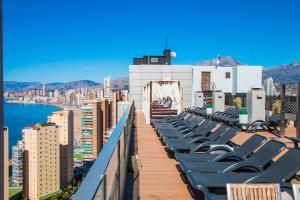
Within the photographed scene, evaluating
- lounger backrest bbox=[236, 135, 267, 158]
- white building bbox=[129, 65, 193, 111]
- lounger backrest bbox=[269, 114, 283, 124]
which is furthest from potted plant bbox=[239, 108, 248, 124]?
white building bbox=[129, 65, 193, 111]

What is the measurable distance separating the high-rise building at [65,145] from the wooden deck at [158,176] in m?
31.6

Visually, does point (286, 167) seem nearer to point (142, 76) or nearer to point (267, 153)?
point (267, 153)

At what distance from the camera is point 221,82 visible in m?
21.2

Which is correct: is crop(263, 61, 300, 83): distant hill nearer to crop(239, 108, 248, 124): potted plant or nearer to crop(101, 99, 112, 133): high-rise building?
crop(239, 108, 248, 124): potted plant

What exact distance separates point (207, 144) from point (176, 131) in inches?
91.8

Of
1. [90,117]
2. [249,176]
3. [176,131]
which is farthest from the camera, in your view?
[90,117]

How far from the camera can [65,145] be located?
3928cm

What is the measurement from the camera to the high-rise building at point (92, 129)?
3559 cm

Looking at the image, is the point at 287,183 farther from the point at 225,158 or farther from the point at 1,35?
the point at 1,35

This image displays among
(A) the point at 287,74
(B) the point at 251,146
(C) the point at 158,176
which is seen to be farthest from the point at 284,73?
(C) the point at 158,176

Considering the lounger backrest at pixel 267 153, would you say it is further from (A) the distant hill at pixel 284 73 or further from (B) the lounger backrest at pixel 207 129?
(A) the distant hill at pixel 284 73

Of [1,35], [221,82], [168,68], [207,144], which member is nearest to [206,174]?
[207,144]

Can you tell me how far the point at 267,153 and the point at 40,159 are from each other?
3249cm

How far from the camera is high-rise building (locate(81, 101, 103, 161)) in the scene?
35594 mm
